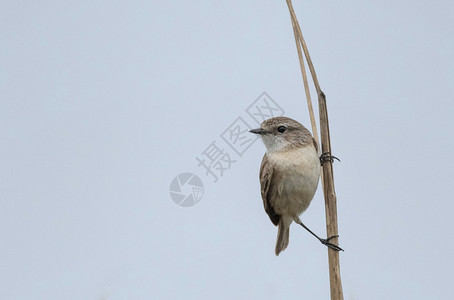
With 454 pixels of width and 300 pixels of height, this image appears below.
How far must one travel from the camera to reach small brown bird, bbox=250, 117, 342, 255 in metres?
4.54

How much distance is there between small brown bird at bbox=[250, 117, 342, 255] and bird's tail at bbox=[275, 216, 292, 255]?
17cm

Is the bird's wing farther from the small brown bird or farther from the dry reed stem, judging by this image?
the dry reed stem

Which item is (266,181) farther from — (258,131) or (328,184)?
(328,184)

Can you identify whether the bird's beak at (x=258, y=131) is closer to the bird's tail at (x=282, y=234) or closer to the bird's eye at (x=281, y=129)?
the bird's eye at (x=281, y=129)

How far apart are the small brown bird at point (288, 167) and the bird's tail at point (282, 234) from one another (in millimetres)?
168

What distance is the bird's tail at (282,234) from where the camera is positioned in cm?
526

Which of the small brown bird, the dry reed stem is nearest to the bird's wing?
the small brown bird

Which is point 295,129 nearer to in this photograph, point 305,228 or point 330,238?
point 305,228

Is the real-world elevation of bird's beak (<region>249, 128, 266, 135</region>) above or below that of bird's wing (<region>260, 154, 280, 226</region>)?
above

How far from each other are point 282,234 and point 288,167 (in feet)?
3.32

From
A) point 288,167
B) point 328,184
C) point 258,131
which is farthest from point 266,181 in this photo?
point 328,184

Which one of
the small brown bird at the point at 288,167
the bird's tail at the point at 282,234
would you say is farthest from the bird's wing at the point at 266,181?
the bird's tail at the point at 282,234

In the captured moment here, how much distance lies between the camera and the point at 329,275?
3.21 meters

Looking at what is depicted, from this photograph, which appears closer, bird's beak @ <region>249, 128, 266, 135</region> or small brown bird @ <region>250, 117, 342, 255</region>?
small brown bird @ <region>250, 117, 342, 255</region>
